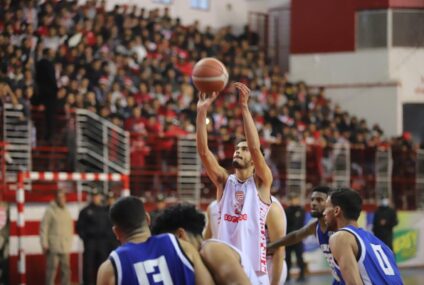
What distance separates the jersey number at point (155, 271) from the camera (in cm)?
549

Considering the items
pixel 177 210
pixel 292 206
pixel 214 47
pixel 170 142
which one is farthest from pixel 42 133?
pixel 177 210

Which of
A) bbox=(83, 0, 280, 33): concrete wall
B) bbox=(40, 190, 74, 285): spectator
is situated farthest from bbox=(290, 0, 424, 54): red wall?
bbox=(40, 190, 74, 285): spectator

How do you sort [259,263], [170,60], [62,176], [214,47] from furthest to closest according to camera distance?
1. [214,47]
2. [170,60]
3. [62,176]
4. [259,263]

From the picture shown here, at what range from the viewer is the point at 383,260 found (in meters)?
7.22

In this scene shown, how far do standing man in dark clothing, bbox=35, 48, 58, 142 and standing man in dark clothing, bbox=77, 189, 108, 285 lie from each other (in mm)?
1790

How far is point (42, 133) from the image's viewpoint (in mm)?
18016

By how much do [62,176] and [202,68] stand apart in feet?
28.9

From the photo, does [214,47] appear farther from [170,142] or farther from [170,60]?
[170,142]

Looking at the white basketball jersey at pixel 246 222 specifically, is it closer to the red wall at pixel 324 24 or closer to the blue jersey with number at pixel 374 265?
the blue jersey with number at pixel 374 265

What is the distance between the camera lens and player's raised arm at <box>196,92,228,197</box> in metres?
8.31

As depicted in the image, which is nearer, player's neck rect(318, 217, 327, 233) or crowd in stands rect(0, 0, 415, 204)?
player's neck rect(318, 217, 327, 233)

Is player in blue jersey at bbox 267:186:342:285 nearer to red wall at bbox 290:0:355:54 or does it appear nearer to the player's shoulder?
the player's shoulder

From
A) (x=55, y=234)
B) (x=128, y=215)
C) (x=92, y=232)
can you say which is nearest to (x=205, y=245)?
(x=128, y=215)

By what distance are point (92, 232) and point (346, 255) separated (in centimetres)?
994
